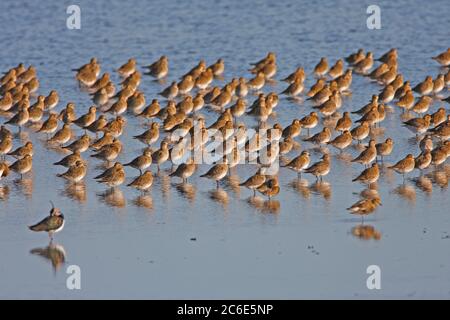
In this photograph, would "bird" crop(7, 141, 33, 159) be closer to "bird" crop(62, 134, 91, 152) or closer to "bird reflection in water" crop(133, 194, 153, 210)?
"bird" crop(62, 134, 91, 152)

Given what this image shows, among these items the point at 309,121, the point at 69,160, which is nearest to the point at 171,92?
the point at 309,121

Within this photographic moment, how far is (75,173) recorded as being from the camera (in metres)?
19.4

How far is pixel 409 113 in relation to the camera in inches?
970

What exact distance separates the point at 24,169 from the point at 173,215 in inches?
131

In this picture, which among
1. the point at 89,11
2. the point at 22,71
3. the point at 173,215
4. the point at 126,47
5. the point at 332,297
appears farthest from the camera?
the point at 89,11

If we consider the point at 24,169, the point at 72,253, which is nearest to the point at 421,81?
the point at 24,169

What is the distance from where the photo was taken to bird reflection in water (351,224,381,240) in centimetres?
1644

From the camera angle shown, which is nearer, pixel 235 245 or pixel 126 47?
pixel 235 245

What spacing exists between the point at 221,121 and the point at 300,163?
3.32 metres

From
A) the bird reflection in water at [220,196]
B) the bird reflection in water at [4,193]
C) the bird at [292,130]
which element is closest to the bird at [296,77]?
the bird at [292,130]

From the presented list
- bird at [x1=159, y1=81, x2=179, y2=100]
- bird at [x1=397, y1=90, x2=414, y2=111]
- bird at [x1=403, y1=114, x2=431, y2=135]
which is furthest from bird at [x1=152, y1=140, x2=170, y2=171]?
bird at [x1=159, y1=81, x2=179, y2=100]

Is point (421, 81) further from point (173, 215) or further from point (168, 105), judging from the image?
point (173, 215)

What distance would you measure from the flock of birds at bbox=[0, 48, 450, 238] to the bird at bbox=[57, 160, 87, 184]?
0.02 meters

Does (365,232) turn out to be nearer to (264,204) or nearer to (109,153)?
(264,204)
